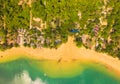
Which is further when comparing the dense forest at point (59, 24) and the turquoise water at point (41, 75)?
the turquoise water at point (41, 75)

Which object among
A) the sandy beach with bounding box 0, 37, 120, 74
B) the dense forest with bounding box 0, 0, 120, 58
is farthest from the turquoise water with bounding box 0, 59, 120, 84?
the dense forest with bounding box 0, 0, 120, 58

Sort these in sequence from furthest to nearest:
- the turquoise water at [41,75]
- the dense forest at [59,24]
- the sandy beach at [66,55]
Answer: the sandy beach at [66,55] < the turquoise water at [41,75] < the dense forest at [59,24]

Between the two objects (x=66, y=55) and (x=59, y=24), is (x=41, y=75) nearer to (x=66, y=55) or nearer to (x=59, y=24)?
(x=66, y=55)

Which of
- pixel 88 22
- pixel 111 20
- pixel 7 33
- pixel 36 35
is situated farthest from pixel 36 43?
pixel 111 20

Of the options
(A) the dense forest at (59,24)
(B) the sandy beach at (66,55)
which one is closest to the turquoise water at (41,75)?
(B) the sandy beach at (66,55)

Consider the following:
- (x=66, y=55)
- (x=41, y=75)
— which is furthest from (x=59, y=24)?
(x=41, y=75)

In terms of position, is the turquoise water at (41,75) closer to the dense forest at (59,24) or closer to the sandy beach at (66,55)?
the sandy beach at (66,55)

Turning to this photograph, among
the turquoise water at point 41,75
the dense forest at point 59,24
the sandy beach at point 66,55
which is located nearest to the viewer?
the dense forest at point 59,24

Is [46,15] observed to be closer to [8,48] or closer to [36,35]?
[36,35]

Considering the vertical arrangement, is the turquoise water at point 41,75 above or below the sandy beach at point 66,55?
below
